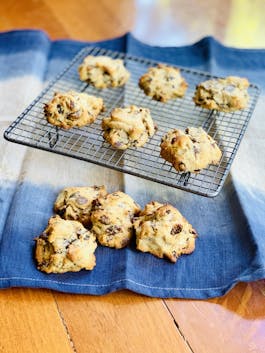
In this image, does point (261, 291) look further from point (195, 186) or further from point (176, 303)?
point (195, 186)

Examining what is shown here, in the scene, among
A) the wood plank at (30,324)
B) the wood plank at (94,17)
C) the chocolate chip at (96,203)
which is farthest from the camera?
the wood plank at (94,17)

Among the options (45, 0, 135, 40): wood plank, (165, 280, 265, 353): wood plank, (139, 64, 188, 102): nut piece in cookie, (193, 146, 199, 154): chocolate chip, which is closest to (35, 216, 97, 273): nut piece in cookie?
(165, 280, 265, 353): wood plank

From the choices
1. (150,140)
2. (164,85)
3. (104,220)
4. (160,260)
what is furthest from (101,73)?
(160,260)

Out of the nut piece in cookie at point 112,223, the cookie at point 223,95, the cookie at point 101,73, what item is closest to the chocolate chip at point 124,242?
the nut piece in cookie at point 112,223

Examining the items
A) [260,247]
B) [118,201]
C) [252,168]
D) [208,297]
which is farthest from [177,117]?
[208,297]

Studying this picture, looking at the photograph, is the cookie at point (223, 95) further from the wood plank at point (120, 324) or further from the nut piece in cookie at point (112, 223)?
the wood plank at point (120, 324)
